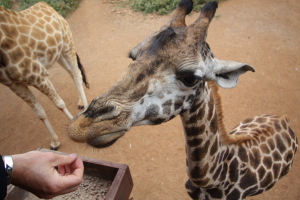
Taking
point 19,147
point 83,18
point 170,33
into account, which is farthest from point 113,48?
point 170,33

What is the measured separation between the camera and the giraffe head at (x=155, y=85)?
1668mm

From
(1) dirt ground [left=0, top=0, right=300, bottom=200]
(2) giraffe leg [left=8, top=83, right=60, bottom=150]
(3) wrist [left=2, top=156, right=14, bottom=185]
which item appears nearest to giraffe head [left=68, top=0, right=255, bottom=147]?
(3) wrist [left=2, top=156, right=14, bottom=185]

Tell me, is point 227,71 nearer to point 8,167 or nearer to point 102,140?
point 102,140

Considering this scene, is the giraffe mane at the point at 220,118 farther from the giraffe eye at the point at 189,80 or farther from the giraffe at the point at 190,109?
the giraffe eye at the point at 189,80

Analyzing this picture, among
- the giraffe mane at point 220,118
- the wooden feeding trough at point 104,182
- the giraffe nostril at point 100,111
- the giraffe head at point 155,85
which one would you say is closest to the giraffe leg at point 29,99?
the wooden feeding trough at point 104,182

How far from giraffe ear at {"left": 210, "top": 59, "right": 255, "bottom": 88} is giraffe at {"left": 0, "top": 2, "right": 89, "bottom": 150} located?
11.1 feet

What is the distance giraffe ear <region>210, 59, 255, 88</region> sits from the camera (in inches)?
78.2

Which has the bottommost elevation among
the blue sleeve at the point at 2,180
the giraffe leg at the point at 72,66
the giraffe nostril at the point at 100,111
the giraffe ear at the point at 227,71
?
the giraffe leg at the point at 72,66

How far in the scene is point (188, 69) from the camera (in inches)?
70.1

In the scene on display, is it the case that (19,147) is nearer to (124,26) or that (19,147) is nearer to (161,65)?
(161,65)

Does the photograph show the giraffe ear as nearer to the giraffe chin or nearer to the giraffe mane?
the giraffe mane

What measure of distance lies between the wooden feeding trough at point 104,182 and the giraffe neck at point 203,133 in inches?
27.8

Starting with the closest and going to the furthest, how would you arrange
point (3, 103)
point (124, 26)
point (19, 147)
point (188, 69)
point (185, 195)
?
1. point (188, 69)
2. point (185, 195)
3. point (19, 147)
4. point (3, 103)
5. point (124, 26)

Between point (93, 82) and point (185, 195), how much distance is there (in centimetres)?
383
